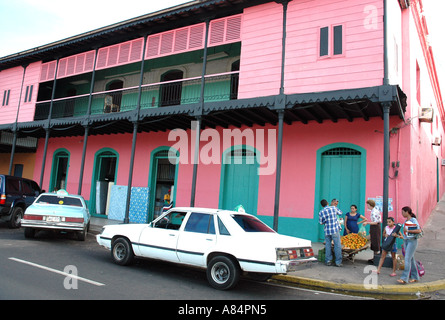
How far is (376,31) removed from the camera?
9.10m

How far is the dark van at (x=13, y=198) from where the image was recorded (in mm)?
11367

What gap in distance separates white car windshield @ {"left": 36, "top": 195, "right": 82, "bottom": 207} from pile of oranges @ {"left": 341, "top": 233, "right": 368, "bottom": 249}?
792 cm

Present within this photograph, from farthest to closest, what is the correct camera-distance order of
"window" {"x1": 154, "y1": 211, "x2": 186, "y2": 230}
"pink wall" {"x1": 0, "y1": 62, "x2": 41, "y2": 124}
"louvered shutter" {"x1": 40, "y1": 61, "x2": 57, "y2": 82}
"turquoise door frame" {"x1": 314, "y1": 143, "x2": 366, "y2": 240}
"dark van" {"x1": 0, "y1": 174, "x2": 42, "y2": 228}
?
"pink wall" {"x1": 0, "y1": 62, "x2": 41, "y2": 124}, "louvered shutter" {"x1": 40, "y1": 61, "x2": 57, "y2": 82}, "dark van" {"x1": 0, "y1": 174, "x2": 42, "y2": 228}, "turquoise door frame" {"x1": 314, "y1": 143, "x2": 366, "y2": 240}, "window" {"x1": 154, "y1": 211, "x2": 186, "y2": 230}

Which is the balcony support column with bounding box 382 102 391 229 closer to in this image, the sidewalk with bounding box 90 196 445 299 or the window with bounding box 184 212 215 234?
the sidewalk with bounding box 90 196 445 299

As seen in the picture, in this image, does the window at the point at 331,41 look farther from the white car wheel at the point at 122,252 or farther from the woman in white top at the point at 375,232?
the white car wheel at the point at 122,252

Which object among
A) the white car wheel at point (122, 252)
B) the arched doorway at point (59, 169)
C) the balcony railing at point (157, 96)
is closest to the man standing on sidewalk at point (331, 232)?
the white car wheel at point (122, 252)

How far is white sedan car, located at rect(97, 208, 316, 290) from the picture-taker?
562 cm

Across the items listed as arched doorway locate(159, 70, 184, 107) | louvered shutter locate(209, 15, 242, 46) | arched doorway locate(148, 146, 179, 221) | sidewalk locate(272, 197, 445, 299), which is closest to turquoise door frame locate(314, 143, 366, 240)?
sidewalk locate(272, 197, 445, 299)

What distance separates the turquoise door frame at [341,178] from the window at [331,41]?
313cm

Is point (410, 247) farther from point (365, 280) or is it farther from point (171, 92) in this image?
point (171, 92)

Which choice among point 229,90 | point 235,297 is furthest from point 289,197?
point 235,297

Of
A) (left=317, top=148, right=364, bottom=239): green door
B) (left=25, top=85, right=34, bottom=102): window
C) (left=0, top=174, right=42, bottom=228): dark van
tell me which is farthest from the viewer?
(left=25, top=85, right=34, bottom=102): window

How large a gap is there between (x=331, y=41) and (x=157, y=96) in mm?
8981
